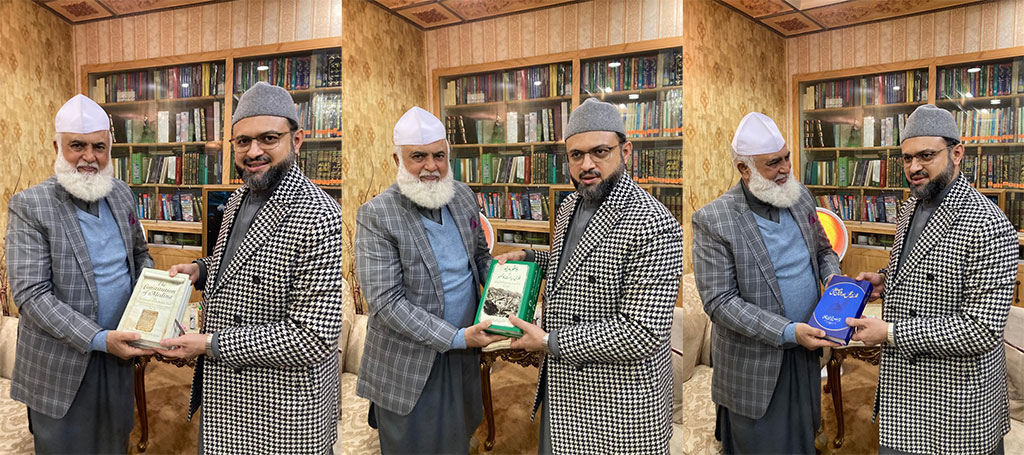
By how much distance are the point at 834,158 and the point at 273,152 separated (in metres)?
1.78

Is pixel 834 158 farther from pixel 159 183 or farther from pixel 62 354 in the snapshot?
pixel 62 354

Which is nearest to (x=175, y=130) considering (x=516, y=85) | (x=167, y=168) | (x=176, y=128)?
(x=176, y=128)

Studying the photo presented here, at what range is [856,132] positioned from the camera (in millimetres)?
2121

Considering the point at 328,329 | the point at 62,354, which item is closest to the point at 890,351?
the point at 328,329

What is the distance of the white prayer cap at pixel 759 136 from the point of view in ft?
6.89

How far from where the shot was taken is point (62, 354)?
2002mm

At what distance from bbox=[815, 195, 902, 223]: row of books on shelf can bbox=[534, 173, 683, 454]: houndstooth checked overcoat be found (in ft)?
2.14

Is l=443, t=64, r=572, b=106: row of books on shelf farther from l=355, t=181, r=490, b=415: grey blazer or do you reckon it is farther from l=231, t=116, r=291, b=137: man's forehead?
l=231, t=116, r=291, b=137: man's forehead

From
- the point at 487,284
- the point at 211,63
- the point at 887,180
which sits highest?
the point at 211,63

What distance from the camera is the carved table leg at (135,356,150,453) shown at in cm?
220

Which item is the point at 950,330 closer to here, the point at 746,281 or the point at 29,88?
the point at 746,281

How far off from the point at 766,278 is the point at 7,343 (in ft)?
8.25

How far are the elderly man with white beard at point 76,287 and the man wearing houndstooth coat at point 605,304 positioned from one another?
3.90ft

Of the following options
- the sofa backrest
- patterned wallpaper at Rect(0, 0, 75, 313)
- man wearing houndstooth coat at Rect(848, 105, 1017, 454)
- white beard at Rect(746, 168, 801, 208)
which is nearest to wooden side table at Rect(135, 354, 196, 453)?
patterned wallpaper at Rect(0, 0, 75, 313)
